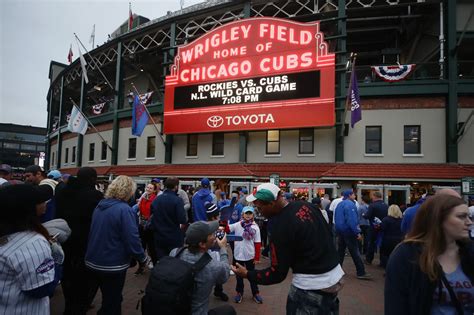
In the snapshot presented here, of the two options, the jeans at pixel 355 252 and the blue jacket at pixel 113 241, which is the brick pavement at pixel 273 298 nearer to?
the jeans at pixel 355 252

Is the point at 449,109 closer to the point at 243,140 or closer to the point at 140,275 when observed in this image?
the point at 243,140

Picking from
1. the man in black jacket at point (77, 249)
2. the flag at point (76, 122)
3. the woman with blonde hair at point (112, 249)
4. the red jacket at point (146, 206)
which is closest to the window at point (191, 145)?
the flag at point (76, 122)

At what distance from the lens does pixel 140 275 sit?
712cm

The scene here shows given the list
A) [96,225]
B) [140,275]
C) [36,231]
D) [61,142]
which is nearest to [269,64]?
[140,275]

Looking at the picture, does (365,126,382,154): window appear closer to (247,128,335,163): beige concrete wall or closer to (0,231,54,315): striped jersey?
(247,128,335,163): beige concrete wall

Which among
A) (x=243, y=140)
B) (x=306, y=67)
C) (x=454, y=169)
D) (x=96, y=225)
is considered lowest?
(x=96, y=225)

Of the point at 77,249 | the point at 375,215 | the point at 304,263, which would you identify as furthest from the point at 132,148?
the point at 304,263

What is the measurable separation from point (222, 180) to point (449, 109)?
41.0 ft

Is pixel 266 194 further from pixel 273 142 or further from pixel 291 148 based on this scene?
pixel 273 142

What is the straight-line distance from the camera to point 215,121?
61.5 ft

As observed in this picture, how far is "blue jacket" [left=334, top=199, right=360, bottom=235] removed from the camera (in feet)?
24.9

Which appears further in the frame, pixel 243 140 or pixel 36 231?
pixel 243 140

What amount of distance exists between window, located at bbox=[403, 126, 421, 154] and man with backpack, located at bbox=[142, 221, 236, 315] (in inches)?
623

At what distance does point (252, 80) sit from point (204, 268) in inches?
639
